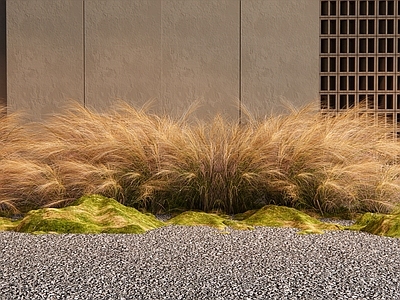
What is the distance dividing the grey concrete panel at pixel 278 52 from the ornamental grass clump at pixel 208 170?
1.99m

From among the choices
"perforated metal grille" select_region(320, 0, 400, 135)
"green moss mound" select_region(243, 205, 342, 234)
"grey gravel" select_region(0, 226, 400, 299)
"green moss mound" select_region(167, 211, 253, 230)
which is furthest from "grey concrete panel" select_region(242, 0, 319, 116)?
"grey gravel" select_region(0, 226, 400, 299)

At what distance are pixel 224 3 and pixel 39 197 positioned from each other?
3401mm

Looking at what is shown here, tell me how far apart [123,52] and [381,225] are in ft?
13.3

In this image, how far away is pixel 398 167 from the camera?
5.72m

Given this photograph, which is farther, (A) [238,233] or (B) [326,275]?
(A) [238,233]

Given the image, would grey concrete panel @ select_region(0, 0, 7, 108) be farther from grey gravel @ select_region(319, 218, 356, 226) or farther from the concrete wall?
grey gravel @ select_region(319, 218, 356, 226)

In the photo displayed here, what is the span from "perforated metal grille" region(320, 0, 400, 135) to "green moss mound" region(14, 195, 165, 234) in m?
3.57

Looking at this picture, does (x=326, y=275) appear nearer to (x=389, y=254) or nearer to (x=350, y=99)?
(x=389, y=254)

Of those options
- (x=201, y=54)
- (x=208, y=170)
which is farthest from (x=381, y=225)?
(x=201, y=54)

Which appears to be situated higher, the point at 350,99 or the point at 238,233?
the point at 350,99

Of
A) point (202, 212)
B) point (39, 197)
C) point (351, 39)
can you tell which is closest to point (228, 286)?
point (202, 212)

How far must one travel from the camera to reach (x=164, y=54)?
7.98 m

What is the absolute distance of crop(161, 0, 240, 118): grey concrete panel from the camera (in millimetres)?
7961

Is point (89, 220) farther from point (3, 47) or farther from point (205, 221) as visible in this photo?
point (3, 47)
